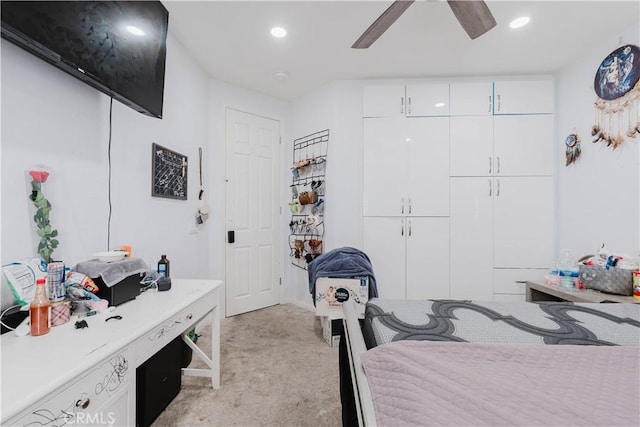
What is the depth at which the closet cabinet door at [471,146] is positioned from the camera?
2.69m

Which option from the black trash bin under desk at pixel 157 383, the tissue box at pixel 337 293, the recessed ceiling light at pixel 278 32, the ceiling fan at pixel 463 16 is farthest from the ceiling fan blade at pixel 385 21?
the black trash bin under desk at pixel 157 383

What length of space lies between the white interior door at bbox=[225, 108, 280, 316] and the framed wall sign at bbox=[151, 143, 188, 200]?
710 mm

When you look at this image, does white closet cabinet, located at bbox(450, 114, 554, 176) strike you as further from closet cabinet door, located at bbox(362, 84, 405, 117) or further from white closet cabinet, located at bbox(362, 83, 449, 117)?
closet cabinet door, located at bbox(362, 84, 405, 117)

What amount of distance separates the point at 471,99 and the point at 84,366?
3400 mm

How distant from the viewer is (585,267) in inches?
81.9

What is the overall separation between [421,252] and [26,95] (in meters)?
2.97

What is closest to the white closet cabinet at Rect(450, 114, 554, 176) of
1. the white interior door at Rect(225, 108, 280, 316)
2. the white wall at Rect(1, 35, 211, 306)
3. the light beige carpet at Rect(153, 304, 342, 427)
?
the white interior door at Rect(225, 108, 280, 316)

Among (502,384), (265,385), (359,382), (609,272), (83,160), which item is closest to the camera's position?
(502,384)

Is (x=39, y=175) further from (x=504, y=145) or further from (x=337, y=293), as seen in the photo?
(x=504, y=145)

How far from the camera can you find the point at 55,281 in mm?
1035

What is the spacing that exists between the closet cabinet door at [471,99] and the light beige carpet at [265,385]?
2679 mm

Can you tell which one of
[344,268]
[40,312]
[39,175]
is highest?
[39,175]

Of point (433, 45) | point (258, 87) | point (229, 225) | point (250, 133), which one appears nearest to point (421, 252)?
point (433, 45)

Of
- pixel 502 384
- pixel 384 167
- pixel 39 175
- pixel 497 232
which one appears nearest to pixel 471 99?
pixel 384 167
